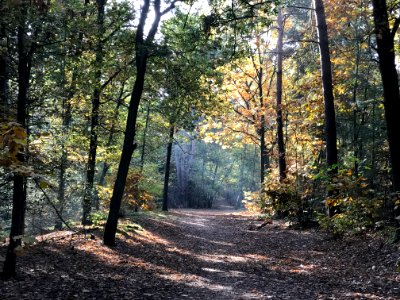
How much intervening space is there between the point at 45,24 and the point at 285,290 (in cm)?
625

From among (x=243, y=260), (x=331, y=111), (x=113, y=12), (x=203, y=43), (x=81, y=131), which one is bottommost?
(x=243, y=260)

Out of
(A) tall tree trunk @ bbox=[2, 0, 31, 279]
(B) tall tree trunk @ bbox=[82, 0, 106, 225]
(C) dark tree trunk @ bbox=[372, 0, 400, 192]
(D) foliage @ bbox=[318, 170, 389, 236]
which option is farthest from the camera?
(B) tall tree trunk @ bbox=[82, 0, 106, 225]

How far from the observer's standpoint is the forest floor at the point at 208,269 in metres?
6.13

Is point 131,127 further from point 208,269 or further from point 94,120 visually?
point 208,269

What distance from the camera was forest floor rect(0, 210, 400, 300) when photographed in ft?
20.1

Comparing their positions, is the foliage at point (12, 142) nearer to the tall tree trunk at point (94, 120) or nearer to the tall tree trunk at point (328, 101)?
the tall tree trunk at point (94, 120)

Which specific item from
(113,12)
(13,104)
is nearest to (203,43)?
(113,12)

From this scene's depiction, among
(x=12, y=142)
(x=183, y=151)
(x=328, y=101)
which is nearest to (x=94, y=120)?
(x=183, y=151)

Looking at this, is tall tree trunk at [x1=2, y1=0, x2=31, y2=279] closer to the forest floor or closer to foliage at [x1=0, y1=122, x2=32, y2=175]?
the forest floor

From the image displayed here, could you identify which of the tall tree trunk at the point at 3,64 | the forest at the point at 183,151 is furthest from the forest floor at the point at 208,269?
the tall tree trunk at the point at 3,64

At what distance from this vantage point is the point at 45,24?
6.46m

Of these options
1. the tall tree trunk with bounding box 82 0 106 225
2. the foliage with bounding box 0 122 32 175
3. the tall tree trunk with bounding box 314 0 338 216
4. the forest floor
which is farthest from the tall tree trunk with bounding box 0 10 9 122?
the tall tree trunk with bounding box 314 0 338 216

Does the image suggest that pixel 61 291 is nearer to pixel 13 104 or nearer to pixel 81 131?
pixel 13 104

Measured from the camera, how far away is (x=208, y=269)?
845 centimetres
